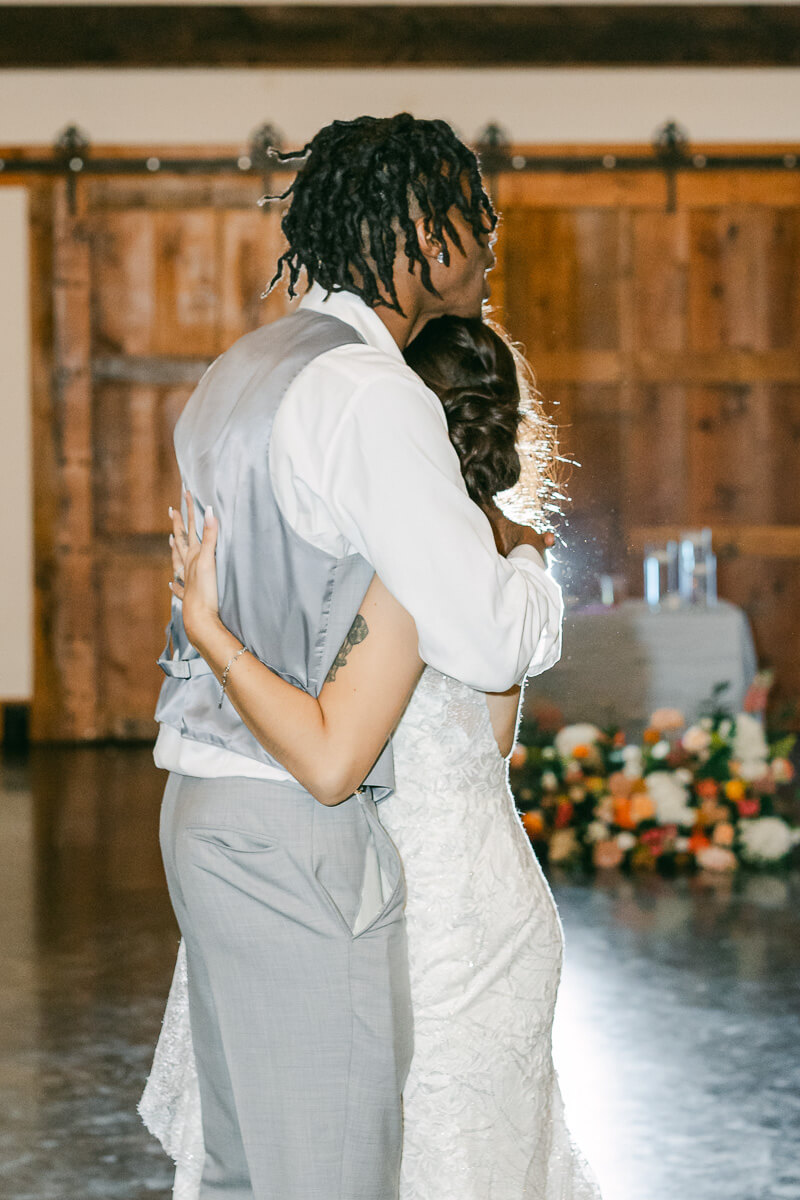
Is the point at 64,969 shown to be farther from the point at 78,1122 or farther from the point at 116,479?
the point at 116,479

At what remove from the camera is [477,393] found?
133 centimetres

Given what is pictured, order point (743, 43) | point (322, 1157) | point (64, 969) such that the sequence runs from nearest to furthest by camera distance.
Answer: point (322, 1157)
point (64, 969)
point (743, 43)

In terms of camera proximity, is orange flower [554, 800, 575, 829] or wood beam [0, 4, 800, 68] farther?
wood beam [0, 4, 800, 68]

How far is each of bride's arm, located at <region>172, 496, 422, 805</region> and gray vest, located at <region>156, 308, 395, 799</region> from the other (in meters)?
0.01

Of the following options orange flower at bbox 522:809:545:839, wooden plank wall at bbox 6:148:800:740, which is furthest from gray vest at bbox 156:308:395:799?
wooden plank wall at bbox 6:148:800:740

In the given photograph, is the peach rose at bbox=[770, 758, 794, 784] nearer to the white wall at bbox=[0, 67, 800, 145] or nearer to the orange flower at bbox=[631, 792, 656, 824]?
the orange flower at bbox=[631, 792, 656, 824]

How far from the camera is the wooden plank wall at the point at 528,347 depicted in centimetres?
597

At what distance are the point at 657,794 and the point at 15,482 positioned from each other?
3.46 metres

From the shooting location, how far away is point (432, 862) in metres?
1.23

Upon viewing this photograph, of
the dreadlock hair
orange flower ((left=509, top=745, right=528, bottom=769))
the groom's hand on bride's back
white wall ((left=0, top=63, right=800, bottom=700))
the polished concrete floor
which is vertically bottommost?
the polished concrete floor

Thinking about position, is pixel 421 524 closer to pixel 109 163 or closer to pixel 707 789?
pixel 707 789

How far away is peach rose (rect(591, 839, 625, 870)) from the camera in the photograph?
3760 mm

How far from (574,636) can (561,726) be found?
165 cm

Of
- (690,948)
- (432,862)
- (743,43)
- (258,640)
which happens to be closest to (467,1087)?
(432,862)
